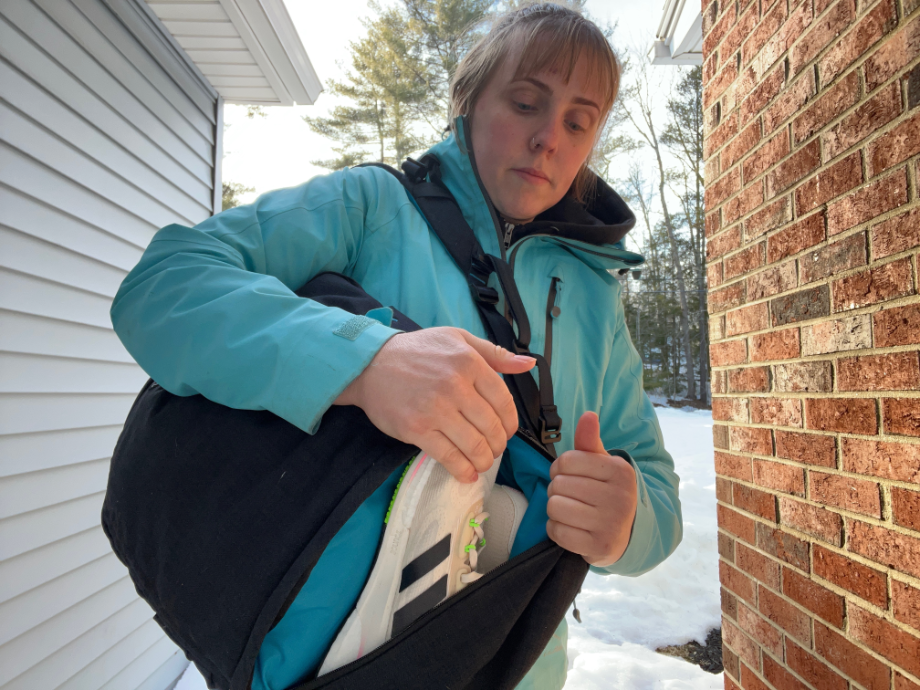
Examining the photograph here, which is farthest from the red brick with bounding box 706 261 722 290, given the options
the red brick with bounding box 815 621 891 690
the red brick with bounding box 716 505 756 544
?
the red brick with bounding box 815 621 891 690

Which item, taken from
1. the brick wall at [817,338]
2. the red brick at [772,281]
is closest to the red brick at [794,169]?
the brick wall at [817,338]

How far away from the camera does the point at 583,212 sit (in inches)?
47.8

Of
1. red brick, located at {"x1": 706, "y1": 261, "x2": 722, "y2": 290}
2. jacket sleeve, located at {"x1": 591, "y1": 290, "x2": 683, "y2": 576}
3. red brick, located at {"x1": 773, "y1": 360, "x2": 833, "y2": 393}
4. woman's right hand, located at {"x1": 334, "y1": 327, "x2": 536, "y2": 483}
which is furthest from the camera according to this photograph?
red brick, located at {"x1": 706, "y1": 261, "x2": 722, "y2": 290}

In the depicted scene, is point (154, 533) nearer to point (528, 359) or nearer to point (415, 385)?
point (415, 385)

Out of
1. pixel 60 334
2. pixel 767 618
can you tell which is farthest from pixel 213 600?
pixel 60 334

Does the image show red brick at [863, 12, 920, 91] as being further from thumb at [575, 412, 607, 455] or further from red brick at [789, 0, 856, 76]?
thumb at [575, 412, 607, 455]

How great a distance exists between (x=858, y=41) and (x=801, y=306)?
2.31 feet

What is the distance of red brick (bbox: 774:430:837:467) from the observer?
144 centimetres

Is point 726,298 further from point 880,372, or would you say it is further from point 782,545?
point 782,545

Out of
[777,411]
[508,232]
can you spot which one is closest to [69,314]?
[508,232]

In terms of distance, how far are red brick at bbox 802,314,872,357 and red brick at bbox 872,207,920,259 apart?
0.17m

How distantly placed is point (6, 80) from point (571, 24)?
99.8 inches

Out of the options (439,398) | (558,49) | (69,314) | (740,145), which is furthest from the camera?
(69,314)

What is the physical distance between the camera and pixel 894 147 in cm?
122
